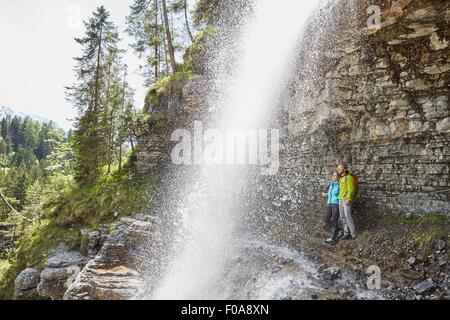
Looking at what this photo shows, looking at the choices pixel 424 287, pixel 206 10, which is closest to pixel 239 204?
pixel 424 287

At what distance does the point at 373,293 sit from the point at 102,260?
955 centimetres

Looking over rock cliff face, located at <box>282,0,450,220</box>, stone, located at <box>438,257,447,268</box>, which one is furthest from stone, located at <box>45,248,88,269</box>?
stone, located at <box>438,257,447,268</box>

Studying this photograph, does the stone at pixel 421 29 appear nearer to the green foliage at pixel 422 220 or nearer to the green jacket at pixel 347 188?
the green jacket at pixel 347 188

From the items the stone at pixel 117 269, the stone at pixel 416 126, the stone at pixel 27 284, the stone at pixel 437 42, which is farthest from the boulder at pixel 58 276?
the stone at pixel 437 42

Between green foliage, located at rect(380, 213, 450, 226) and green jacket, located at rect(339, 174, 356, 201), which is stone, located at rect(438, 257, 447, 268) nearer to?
green foliage, located at rect(380, 213, 450, 226)

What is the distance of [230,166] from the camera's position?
15.8 meters

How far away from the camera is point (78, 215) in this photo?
1811 cm

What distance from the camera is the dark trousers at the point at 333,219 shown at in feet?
32.8

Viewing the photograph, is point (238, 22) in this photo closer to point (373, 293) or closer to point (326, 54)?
point (326, 54)

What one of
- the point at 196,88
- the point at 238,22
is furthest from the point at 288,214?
the point at 238,22

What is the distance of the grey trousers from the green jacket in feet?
0.69

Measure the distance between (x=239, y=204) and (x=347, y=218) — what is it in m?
5.85

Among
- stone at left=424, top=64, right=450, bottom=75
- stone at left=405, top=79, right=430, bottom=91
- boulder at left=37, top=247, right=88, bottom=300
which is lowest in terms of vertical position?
boulder at left=37, top=247, right=88, bottom=300

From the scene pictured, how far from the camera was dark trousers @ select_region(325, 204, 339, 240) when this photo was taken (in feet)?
32.8
